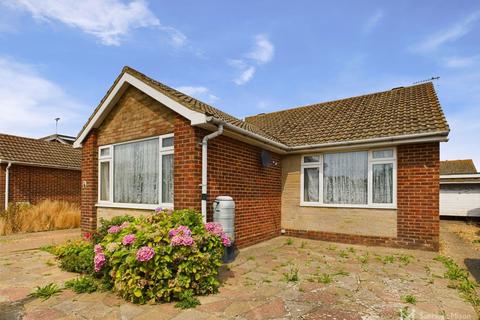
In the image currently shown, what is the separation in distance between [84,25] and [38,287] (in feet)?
19.0

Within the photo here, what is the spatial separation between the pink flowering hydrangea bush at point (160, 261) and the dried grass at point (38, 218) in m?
8.44

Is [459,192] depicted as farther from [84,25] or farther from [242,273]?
[84,25]

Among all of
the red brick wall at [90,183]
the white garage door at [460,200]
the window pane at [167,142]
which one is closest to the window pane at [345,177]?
the window pane at [167,142]

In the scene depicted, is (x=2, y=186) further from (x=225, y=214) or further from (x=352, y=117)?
(x=352, y=117)

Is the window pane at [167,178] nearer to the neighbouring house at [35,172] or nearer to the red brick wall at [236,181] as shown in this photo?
the red brick wall at [236,181]

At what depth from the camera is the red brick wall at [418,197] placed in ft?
22.2

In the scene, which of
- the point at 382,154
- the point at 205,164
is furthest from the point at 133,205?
the point at 382,154

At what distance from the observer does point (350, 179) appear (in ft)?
26.1

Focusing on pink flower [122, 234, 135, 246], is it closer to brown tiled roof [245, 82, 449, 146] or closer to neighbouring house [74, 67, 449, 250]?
neighbouring house [74, 67, 449, 250]

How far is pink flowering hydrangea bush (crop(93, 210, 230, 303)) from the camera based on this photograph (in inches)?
150

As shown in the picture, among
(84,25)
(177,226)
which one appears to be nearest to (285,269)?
(177,226)

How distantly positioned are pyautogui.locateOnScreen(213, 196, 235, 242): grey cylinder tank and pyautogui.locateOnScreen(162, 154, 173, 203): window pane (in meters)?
1.33

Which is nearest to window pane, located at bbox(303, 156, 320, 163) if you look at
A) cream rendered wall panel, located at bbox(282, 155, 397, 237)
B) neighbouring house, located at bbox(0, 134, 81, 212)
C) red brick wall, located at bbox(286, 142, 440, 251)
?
cream rendered wall panel, located at bbox(282, 155, 397, 237)

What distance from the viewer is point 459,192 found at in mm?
17406
